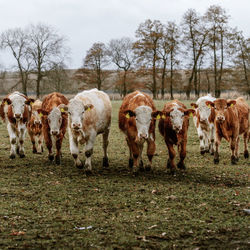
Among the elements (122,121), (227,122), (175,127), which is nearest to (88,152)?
(122,121)

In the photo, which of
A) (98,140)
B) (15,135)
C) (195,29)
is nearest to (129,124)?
(15,135)

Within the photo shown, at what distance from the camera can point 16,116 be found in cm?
1167

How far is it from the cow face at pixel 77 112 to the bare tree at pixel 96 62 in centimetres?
6293

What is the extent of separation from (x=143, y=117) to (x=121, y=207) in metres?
3.15

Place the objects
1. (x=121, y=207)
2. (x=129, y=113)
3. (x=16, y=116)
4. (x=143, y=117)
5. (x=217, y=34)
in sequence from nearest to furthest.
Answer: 1. (x=121, y=207)
2. (x=143, y=117)
3. (x=129, y=113)
4. (x=16, y=116)
5. (x=217, y=34)

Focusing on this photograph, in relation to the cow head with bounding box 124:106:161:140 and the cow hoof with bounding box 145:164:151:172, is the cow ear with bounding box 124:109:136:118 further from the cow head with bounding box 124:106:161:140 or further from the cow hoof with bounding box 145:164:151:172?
the cow hoof with bounding box 145:164:151:172

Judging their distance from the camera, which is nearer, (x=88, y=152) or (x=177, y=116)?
(x=177, y=116)

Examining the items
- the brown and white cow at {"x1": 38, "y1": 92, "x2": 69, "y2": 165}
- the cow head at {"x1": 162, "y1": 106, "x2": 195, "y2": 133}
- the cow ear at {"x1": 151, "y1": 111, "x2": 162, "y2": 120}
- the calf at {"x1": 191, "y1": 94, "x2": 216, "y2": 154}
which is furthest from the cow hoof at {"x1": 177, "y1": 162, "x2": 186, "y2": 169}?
the calf at {"x1": 191, "y1": 94, "x2": 216, "y2": 154}

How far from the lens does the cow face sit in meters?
9.46

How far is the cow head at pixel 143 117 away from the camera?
30.7ft

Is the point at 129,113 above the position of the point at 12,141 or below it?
above

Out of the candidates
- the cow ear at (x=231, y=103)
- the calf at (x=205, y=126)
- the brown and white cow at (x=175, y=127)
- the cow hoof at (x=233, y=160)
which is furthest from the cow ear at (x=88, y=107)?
the calf at (x=205, y=126)

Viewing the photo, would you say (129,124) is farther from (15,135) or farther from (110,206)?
(15,135)

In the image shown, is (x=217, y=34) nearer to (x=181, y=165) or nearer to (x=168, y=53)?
(x=168, y=53)
